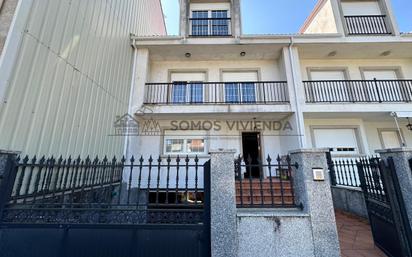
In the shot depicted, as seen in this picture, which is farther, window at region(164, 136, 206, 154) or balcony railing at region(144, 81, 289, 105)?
window at region(164, 136, 206, 154)

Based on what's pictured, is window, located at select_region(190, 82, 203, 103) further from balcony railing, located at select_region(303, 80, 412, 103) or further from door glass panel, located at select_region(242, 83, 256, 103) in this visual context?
balcony railing, located at select_region(303, 80, 412, 103)

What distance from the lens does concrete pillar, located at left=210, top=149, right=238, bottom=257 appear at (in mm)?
2631

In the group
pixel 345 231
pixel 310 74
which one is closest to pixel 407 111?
pixel 310 74

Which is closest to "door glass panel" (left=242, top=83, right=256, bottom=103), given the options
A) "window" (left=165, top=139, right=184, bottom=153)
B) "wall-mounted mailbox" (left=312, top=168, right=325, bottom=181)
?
"window" (left=165, top=139, right=184, bottom=153)

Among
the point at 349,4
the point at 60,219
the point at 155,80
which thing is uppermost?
the point at 349,4

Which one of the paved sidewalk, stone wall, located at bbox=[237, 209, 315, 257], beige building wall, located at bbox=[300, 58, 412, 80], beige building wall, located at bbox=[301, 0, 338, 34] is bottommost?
the paved sidewalk

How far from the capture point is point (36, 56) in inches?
134

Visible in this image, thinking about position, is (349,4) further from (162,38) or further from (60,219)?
(60,219)

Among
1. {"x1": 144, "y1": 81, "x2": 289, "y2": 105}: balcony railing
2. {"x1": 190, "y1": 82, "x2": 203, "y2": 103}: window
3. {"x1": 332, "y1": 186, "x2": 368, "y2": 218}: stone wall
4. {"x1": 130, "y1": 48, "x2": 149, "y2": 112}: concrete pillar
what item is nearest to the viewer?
{"x1": 332, "y1": 186, "x2": 368, "y2": 218}: stone wall

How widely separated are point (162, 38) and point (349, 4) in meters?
9.37

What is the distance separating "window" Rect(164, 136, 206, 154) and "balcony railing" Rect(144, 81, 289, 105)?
1702 millimetres

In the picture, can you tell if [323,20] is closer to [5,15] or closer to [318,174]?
[318,174]

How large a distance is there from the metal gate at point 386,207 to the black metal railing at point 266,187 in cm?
143

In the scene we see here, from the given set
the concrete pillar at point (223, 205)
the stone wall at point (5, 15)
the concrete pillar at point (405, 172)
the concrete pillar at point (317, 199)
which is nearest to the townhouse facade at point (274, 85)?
the concrete pillar at point (405, 172)
